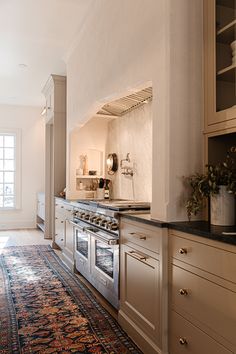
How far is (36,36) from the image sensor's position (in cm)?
440

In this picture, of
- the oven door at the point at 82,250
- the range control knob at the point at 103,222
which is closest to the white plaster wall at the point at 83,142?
the oven door at the point at 82,250

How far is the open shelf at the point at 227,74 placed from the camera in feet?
6.44

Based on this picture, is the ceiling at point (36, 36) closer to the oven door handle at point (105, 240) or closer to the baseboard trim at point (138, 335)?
the oven door handle at point (105, 240)

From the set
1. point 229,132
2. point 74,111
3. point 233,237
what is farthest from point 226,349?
point 74,111

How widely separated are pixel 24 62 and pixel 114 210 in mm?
3605

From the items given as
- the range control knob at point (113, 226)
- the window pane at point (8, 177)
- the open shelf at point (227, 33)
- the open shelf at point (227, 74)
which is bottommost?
the range control knob at point (113, 226)

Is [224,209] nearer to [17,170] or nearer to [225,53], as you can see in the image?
[225,53]

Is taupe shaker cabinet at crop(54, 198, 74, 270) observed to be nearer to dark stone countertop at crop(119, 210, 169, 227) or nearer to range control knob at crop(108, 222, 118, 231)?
range control knob at crop(108, 222, 118, 231)

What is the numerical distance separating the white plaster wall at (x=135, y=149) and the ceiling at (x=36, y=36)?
1.31m

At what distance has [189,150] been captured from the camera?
86.1 inches

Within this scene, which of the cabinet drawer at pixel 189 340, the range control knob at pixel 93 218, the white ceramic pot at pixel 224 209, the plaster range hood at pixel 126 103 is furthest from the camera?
the plaster range hood at pixel 126 103

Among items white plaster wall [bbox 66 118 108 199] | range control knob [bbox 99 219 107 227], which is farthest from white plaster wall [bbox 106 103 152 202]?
range control knob [bbox 99 219 107 227]

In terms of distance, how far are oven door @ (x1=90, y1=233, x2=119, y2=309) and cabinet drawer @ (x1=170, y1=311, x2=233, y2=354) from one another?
867 mm

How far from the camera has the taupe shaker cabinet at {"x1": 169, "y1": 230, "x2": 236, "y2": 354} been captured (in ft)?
4.96
